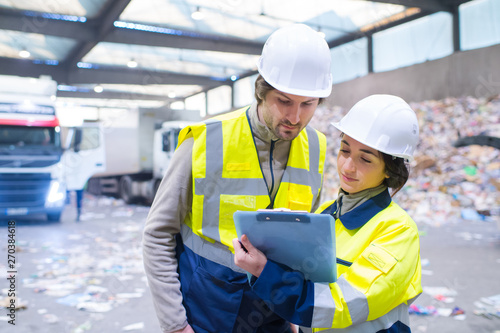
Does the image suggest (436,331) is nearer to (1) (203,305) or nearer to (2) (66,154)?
(1) (203,305)

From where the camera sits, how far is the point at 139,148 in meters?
12.6

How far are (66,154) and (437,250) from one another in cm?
809

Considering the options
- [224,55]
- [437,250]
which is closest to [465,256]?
[437,250]

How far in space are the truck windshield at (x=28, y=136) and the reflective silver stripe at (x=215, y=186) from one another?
Answer: 27.4 feet

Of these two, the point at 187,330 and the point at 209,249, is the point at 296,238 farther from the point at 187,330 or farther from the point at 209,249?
the point at 187,330

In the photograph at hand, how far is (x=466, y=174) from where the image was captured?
989 cm

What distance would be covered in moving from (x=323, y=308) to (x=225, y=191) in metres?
0.58

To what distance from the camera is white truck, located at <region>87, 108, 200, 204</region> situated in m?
12.2

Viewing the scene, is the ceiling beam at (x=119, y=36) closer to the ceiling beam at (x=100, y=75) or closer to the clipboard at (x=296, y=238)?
the ceiling beam at (x=100, y=75)

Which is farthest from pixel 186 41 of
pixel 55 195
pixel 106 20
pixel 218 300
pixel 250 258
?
pixel 250 258

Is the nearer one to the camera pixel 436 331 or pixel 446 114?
pixel 436 331

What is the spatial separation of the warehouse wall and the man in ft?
30.8

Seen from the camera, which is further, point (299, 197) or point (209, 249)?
point (299, 197)

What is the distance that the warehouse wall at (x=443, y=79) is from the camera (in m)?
11.7
